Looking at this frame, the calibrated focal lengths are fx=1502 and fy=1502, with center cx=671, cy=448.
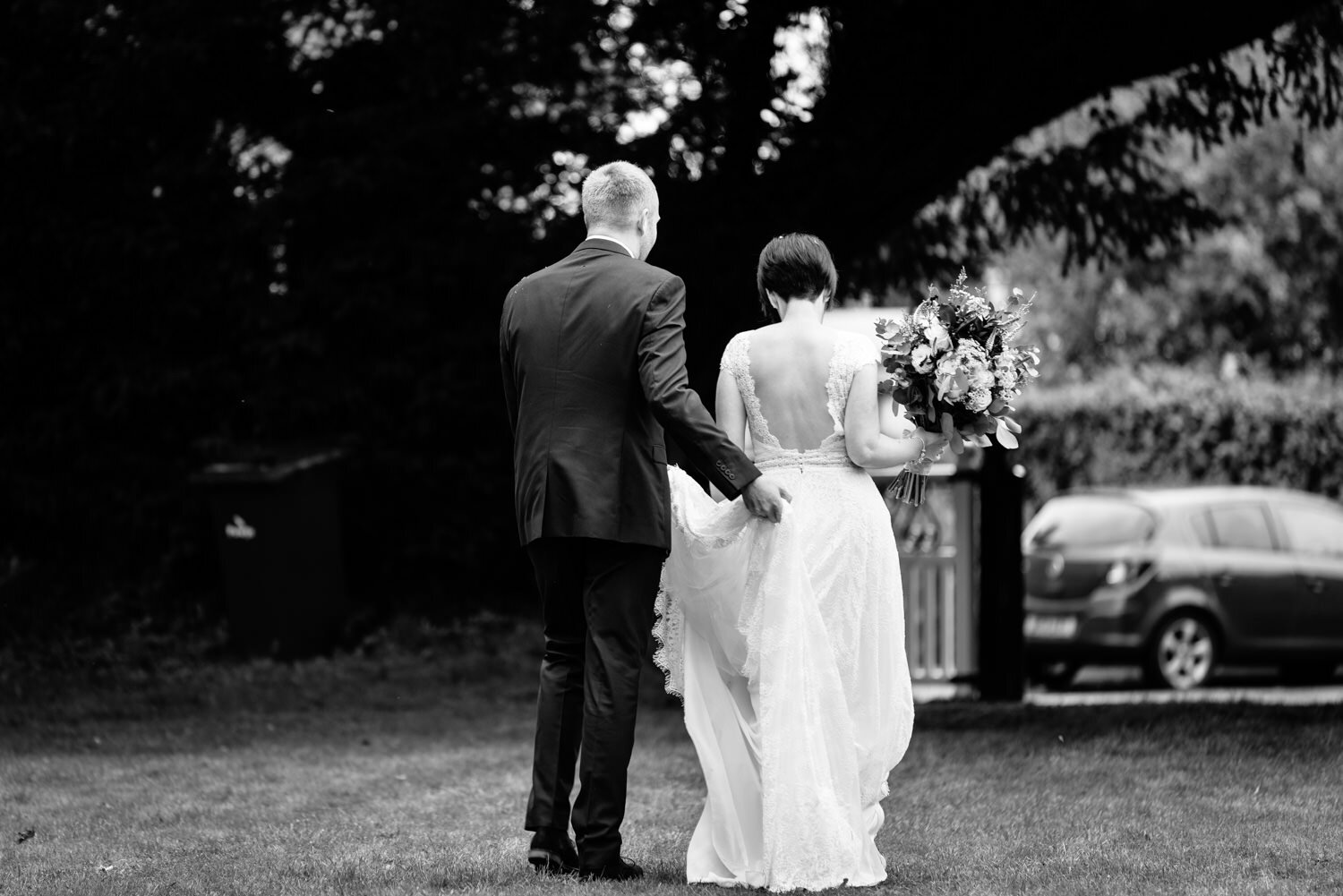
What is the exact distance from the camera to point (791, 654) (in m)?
4.65

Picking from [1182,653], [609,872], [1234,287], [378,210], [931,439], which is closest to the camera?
[609,872]

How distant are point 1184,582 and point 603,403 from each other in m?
8.78

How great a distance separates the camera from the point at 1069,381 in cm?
2689

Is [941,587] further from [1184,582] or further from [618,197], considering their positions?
[618,197]

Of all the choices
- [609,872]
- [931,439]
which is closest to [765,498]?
[931,439]

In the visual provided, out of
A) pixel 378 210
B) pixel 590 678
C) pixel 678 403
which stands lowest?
pixel 590 678

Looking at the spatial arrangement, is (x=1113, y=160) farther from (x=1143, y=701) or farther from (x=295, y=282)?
(x=295, y=282)

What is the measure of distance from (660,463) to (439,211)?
19.9 feet

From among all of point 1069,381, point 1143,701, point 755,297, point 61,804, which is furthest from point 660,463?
point 1069,381

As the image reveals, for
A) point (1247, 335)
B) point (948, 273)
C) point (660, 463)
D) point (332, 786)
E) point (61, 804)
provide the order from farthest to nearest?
1. point (1247, 335)
2. point (948, 273)
3. point (332, 786)
4. point (61, 804)
5. point (660, 463)

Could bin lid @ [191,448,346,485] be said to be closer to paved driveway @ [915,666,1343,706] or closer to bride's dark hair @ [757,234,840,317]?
paved driveway @ [915,666,1343,706]

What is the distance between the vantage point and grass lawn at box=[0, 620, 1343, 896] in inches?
188

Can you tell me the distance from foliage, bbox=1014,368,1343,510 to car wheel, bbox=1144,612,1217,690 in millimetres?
6179

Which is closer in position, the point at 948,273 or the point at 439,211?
the point at 439,211
